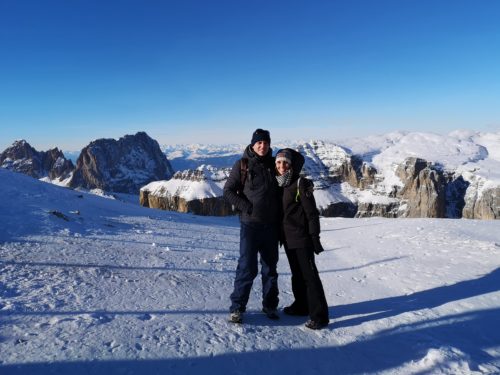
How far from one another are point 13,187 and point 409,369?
1837 centimetres

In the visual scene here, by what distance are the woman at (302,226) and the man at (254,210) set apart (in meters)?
0.22

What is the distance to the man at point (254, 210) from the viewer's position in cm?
632

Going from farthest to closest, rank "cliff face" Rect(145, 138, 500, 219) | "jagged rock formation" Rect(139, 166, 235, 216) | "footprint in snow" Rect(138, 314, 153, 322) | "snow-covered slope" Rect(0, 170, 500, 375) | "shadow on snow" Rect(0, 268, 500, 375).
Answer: "cliff face" Rect(145, 138, 500, 219) < "jagged rock formation" Rect(139, 166, 235, 216) < "footprint in snow" Rect(138, 314, 153, 322) < "snow-covered slope" Rect(0, 170, 500, 375) < "shadow on snow" Rect(0, 268, 500, 375)

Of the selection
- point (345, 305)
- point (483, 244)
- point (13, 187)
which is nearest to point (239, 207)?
point (345, 305)

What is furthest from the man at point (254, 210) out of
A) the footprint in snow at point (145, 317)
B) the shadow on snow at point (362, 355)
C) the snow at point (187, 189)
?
the snow at point (187, 189)

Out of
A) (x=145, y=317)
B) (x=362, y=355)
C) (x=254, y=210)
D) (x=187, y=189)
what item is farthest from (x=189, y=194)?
(x=362, y=355)

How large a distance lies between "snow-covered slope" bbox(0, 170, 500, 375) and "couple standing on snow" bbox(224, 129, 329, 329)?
55 cm

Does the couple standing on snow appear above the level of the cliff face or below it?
above

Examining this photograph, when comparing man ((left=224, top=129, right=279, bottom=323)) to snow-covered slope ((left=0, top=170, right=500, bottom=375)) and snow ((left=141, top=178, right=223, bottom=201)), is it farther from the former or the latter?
snow ((left=141, top=178, right=223, bottom=201))

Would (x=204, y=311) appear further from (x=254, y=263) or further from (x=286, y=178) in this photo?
(x=286, y=178)

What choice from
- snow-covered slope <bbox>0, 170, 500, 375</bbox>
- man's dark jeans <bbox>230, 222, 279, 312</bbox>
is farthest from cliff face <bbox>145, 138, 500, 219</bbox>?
man's dark jeans <bbox>230, 222, 279, 312</bbox>

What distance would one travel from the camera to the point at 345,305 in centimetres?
773

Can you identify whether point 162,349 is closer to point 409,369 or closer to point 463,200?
point 409,369

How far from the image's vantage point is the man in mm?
6324
